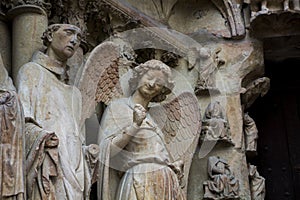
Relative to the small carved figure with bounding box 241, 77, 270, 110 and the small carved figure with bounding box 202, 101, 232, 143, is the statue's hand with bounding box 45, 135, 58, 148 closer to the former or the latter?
the small carved figure with bounding box 202, 101, 232, 143

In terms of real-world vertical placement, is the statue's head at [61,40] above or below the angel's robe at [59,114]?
above

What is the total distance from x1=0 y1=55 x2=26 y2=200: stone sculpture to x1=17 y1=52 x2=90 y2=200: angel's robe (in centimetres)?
26

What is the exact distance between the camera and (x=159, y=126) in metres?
5.31

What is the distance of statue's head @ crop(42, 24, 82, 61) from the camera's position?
451 cm

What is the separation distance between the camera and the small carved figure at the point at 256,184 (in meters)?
5.73

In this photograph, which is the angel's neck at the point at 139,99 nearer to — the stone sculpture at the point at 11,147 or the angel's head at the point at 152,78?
the angel's head at the point at 152,78

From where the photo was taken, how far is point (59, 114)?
4.38m

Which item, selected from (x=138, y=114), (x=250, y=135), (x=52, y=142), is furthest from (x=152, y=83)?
(x=250, y=135)

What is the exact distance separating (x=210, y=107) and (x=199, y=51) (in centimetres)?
48

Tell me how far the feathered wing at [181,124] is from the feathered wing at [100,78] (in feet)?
1.46

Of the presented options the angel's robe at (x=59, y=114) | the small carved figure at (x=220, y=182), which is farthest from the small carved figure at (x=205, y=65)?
the angel's robe at (x=59, y=114)

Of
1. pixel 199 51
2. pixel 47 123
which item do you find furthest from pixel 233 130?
pixel 47 123

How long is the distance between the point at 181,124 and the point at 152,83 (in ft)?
1.74

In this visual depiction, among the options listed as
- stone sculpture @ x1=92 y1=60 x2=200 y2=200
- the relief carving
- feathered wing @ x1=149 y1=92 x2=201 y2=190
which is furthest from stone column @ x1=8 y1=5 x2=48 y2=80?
the relief carving
